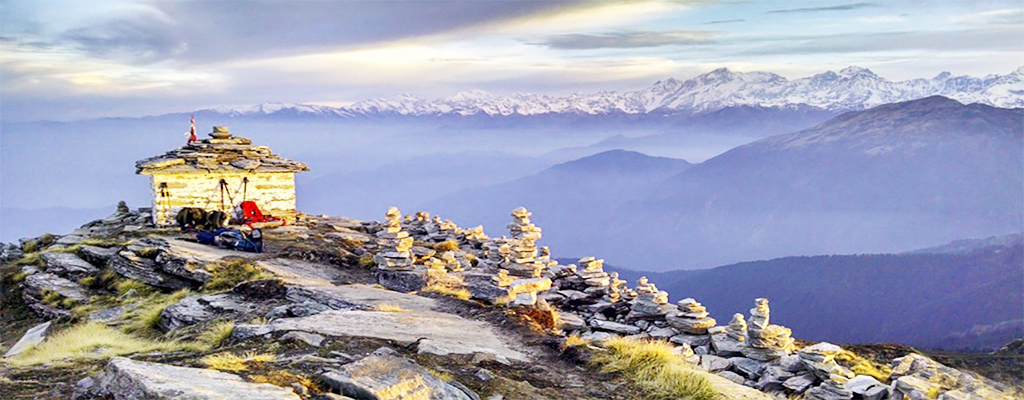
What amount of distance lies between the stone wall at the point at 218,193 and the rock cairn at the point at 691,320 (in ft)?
67.0

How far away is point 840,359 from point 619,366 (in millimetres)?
9739

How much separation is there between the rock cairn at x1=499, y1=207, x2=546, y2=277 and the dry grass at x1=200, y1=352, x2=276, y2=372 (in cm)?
1498

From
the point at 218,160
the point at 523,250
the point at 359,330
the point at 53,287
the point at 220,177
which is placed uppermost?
the point at 218,160

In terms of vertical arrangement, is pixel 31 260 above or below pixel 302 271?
below

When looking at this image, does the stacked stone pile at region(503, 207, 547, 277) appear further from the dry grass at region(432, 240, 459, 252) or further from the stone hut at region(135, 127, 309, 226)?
the stone hut at region(135, 127, 309, 226)

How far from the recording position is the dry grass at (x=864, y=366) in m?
17.0

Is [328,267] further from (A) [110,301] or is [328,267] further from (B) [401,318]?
(B) [401,318]

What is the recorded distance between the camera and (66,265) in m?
23.0

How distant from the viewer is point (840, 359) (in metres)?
17.8

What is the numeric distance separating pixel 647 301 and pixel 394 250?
8.96m

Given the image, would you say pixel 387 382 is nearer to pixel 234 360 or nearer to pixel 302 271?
pixel 234 360

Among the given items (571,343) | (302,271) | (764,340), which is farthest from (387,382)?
(302,271)

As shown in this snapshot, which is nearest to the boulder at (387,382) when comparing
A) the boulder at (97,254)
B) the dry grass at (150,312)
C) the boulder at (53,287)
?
the dry grass at (150,312)

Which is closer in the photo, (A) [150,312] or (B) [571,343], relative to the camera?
(B) [571,343]
